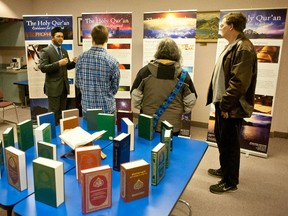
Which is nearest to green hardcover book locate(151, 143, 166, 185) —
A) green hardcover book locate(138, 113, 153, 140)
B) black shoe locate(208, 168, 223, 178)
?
green hardcover book locate(138, 113, 153, 140)

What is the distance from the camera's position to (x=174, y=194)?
4.33ft

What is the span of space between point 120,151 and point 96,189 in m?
0.36

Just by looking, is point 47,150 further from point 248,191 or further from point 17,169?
point 248,191

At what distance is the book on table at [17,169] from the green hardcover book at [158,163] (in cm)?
62

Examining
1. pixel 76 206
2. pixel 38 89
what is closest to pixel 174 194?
pixel 76 206

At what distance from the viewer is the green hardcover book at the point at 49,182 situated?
115 cm

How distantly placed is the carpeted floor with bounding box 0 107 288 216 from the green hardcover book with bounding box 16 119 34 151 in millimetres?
925

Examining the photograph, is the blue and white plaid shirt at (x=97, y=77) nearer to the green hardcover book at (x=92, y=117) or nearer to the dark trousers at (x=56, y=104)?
the green hardcover book at (x=92, y=117)

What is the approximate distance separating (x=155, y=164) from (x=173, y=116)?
2.97 feet

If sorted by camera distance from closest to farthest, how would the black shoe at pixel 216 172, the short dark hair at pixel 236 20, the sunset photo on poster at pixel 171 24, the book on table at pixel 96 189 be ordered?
the book on table at pixel 96 189 → the short dark hair at pixel 236 20 → the black shoe at pixel 216 172 → the sunset photo on poster at pixel 171 24

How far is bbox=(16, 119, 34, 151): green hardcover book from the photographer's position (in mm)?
1678

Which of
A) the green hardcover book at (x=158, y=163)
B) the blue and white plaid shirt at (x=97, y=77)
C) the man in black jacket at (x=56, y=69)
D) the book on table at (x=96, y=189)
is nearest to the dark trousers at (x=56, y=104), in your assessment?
the man in black jacket at (x=56, y=69)

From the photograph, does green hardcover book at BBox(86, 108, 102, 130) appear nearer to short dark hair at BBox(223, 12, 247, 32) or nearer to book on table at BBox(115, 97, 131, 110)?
short dark hair at BBox(223, 12, 247, 32)

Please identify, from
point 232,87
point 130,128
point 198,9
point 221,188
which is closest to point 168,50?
point 232,87
